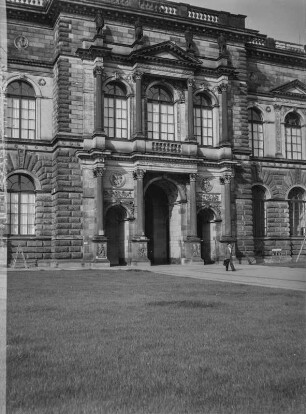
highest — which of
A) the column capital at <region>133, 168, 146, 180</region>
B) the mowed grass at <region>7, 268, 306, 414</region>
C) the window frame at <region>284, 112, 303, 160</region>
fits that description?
the window frame at <region>284, 112, 303, 160</region>

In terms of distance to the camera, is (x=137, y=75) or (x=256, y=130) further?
(x=256, y=130)

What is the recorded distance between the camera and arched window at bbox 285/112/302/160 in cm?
3916

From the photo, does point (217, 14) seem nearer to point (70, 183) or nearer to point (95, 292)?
point (70, 183)

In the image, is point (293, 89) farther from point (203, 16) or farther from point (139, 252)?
point (139, 252)

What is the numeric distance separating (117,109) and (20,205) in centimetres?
803

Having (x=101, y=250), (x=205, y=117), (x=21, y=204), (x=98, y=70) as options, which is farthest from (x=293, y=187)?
(x=21, y=204)

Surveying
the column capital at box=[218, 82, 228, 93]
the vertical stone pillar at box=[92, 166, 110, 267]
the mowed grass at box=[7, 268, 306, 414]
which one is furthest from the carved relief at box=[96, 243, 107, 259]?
the mowed grass at box=[7, 268, 306, 414]

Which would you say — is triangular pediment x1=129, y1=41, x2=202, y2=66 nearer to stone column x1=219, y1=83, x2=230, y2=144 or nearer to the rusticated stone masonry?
stone column x1=219, y1=83, x2=230, y2=144

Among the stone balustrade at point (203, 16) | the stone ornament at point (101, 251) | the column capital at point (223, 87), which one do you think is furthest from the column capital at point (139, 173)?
the stone balustrade at point (203, 16)

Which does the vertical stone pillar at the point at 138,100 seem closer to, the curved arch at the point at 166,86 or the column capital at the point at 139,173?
the curved arch at the point at 166,86

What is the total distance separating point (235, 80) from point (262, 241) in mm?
11019

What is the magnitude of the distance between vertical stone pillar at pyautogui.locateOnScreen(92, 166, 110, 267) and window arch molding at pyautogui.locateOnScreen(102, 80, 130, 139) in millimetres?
2856

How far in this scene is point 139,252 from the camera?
99.3 feet

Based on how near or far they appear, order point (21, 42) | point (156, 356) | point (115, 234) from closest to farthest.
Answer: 1. point (156, 356)
2. point (21, 42)
3. point (115, 234)
